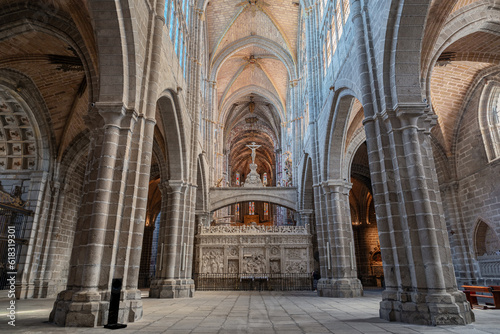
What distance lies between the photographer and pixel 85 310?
626 centimetres

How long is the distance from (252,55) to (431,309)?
91.0 feet

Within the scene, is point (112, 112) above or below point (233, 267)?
above

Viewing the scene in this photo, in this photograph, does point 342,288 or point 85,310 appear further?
point 342,288

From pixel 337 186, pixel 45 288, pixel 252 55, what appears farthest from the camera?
pixel 252 55

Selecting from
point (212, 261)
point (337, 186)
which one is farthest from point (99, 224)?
point (212, 261)

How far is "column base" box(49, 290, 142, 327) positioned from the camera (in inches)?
245

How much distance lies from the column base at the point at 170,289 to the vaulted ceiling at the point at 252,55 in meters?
18.4

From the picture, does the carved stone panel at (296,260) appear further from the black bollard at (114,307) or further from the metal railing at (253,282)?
the black bollard at (114,307)

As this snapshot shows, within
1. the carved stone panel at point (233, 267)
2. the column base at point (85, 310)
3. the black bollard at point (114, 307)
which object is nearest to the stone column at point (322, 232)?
the carved stone panel at point (233, 267)

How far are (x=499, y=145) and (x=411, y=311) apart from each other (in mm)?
13017

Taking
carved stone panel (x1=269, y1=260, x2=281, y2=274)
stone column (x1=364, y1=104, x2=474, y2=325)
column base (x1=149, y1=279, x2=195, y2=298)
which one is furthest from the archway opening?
stone column (x1=364, y1=104, x2=474, y2=325)

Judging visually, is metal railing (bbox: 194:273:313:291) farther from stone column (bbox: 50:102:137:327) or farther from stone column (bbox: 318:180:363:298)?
stone column (bbox: 50:102:137:327)

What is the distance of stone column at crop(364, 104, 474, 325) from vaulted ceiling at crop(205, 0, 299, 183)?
20149 mm

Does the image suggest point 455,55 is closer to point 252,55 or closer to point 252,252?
point 252,252
